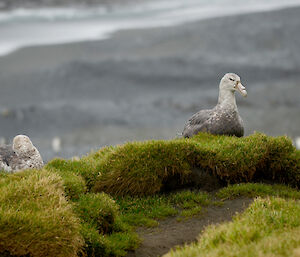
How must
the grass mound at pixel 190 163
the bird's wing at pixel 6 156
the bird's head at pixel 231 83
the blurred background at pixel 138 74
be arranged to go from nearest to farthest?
the bird's wing at pixel 6 156 → the grass mound at pixel 190 163 → the bird's head at pixel 231 83 → the blurred background at pixel 138 74

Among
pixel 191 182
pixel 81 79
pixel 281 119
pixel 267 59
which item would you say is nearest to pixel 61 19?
pixel 81 79

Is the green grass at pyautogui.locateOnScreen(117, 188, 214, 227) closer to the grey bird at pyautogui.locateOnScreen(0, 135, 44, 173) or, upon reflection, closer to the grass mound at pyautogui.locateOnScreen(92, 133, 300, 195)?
the grass mound at pyautogui.locateOnScreen(92, 133, 300, 195)

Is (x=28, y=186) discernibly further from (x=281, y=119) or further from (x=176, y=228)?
(x=281, y=119)

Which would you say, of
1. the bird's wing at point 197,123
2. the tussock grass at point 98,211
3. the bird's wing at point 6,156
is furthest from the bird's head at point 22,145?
the bird's wing at point 197,123

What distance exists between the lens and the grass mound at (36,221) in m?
8.12

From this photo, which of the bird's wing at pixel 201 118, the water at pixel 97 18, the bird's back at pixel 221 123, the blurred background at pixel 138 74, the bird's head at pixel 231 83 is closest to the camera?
the bird's back at pixel 221 123

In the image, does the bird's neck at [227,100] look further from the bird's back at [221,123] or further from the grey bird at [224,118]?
the bird's back at [221,123]

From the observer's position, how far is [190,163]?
37.2ft

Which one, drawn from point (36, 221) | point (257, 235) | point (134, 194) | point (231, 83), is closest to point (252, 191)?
point (134, 194)

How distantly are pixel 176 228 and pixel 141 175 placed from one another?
52.6 inches

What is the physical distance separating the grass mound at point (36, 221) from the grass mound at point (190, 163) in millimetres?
1953

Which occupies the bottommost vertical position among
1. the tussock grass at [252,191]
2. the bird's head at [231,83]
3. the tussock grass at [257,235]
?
the tussock grass at [252,191]

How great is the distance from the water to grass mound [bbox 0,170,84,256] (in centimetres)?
2378

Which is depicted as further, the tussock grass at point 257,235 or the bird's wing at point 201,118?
the bird's wing at point 201,118
